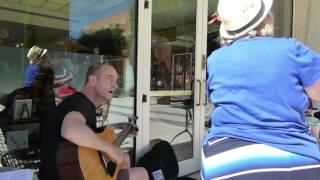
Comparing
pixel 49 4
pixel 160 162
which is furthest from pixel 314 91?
pixel 49 4

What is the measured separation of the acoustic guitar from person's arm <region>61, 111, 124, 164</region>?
7 cm

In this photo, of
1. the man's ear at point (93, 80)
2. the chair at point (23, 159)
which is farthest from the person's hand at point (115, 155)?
the chair at point (23, 159)

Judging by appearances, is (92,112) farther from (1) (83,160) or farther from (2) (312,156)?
(2) (312,156)

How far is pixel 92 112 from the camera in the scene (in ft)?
7.84

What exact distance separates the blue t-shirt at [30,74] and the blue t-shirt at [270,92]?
2.83 m

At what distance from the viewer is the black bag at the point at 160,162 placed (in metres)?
3.34

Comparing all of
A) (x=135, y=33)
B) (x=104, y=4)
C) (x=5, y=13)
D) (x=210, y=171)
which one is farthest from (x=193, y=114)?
(x=210, y=171)

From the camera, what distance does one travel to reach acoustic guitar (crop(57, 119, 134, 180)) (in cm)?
228

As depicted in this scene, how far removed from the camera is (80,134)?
2.19 metres

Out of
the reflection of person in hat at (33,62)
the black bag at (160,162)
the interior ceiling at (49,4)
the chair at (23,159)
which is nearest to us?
the chair at (23,159)

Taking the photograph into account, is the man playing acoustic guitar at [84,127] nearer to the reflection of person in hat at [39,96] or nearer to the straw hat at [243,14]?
the straw hat at [243,14]

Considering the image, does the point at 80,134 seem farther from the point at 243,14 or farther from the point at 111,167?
the point at 243,14

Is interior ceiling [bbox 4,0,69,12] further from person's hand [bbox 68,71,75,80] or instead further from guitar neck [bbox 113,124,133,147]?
guitar neck [bbox 113,124,133,147]

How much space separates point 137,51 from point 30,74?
0.96 metres
